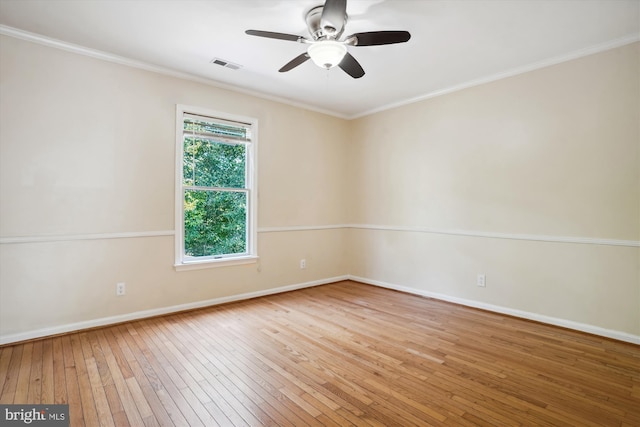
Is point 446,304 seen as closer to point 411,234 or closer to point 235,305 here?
point 411,234

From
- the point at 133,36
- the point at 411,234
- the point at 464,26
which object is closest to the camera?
the point at 464,26

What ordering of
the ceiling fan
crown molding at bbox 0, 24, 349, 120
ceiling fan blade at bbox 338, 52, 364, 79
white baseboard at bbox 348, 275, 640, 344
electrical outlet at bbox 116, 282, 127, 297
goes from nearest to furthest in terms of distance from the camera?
the ceiling fan, ceiling fan blade at bbox 338, 52, 364, 79, crown molding at bbox 0, 24, 349, 120, white baseboard at bbox 348, 275, 640, 344, electrical outlet at bbox 116, 282, 127, 297

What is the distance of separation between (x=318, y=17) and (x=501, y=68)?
2.20 meters

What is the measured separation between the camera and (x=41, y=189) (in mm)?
2836

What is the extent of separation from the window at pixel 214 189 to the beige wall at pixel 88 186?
0.13 meters

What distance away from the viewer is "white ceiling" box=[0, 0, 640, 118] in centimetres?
238

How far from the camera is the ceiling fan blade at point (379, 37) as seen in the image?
84.7 inches

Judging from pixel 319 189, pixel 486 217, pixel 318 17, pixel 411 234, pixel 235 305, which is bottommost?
pixel 235 305

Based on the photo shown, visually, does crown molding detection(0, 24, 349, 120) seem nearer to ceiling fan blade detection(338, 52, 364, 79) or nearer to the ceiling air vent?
the ceiling air vent

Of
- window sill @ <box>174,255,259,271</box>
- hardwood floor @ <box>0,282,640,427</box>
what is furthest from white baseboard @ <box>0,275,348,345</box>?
window sill @ <box>174,255,259,271</box>

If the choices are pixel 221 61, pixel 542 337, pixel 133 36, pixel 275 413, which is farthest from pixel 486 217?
pixel 133 36

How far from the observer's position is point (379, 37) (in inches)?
87.7

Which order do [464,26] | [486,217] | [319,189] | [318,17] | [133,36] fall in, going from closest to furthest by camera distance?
[318,17]
[464,26]
[133,36]
[486,217]
[319,189]

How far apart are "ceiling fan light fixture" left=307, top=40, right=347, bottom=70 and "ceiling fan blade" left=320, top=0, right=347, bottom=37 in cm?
9
